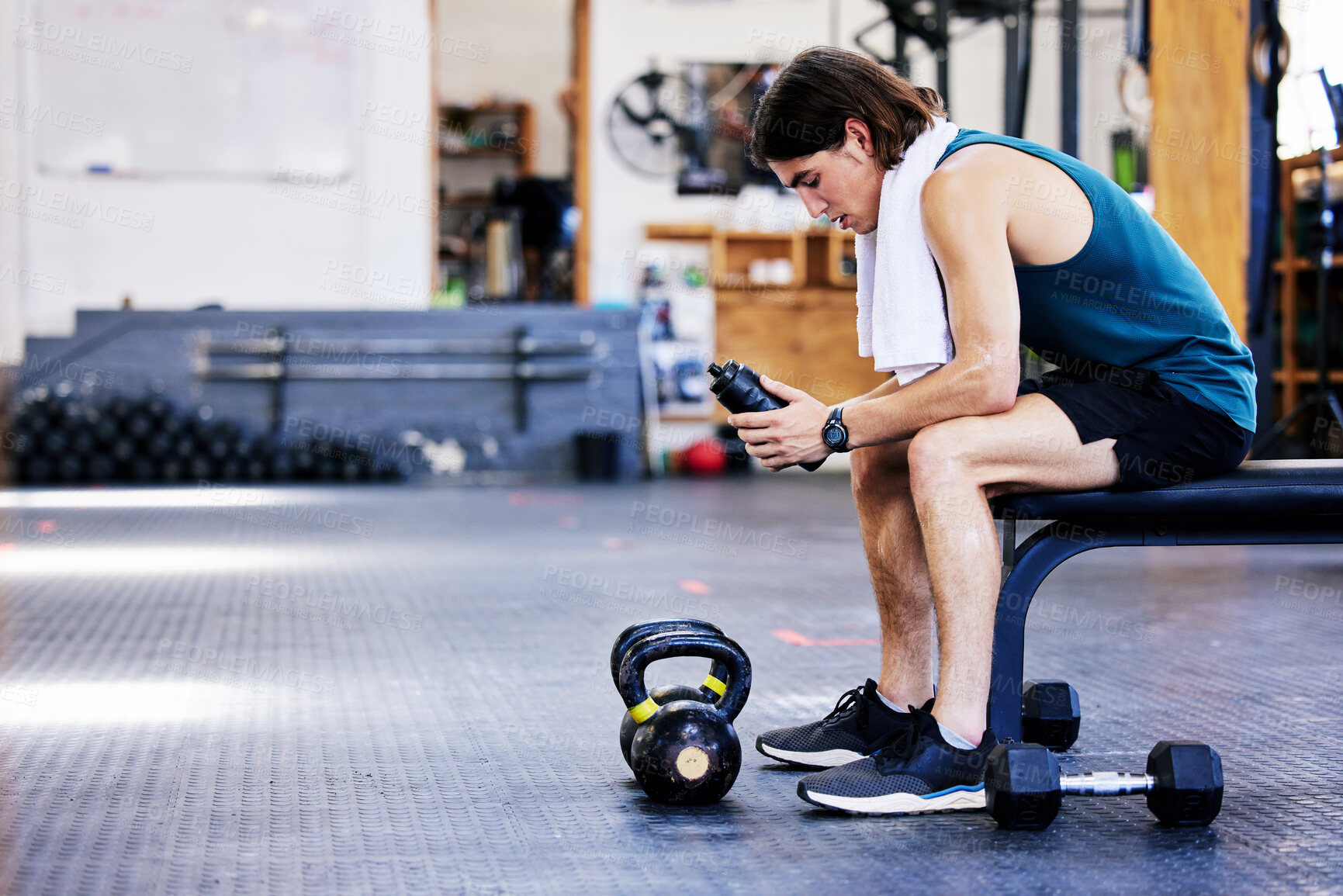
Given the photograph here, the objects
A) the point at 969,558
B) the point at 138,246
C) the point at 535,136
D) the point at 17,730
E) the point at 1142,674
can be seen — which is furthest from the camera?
the point at 535,136

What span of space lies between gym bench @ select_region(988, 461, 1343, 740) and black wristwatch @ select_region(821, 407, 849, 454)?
0.20 meters

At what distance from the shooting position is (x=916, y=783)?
1512mm

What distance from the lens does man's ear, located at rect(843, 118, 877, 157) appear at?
1587mm

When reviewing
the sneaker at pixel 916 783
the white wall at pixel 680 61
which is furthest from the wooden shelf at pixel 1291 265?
the sneaker at pixel 916 783

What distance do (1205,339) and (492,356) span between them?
5.85 metres

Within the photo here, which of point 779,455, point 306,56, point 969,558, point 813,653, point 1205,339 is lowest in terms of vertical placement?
point 813,653

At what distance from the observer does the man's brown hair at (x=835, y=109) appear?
158 centimetres

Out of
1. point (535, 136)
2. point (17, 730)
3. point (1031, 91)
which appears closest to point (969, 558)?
point (17, 730)

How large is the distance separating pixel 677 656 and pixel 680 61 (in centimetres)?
699

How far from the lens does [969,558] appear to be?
1511mm

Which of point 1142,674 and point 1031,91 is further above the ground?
point 1031,91

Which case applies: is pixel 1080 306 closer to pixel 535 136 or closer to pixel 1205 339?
pixel 1205 339

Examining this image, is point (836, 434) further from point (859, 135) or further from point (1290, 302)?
point (1290, 302)

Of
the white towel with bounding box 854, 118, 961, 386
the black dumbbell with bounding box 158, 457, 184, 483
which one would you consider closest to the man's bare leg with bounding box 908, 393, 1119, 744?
the white towel with bounding box 854, 118, 961, 386
